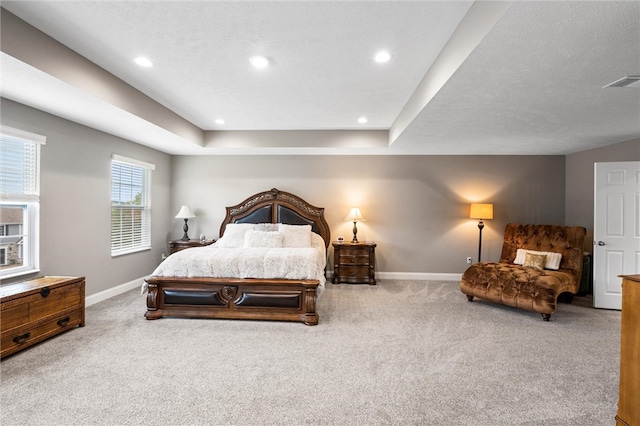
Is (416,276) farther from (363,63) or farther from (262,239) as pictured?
(363,63)

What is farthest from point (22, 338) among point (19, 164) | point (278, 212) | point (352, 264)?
point (352, 264)

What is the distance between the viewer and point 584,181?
4.97 metres

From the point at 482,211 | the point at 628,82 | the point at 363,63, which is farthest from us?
the point at 482,211

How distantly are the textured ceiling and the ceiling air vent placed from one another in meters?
0.09

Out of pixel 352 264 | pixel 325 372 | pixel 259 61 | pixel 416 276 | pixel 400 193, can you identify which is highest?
pixel 259 61

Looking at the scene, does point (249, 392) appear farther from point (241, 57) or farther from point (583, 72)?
point (583, 72)

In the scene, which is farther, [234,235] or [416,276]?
[416,276]

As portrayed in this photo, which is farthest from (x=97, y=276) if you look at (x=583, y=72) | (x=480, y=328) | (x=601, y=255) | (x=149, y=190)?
(x=601, y=255)

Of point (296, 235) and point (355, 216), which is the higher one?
point (355, 216)

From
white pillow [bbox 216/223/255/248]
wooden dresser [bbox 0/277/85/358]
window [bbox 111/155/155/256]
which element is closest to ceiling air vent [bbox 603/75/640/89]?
white pillow [bbox 216/223/255/248]

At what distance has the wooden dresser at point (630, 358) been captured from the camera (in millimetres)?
1657

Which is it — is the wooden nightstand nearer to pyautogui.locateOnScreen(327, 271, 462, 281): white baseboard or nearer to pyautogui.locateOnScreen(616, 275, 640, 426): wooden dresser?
pyautogui.locateOnScreen(327, 271, 462, 281): white baseboard

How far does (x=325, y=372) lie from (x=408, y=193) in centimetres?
393

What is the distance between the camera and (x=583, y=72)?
2225 millimetres
